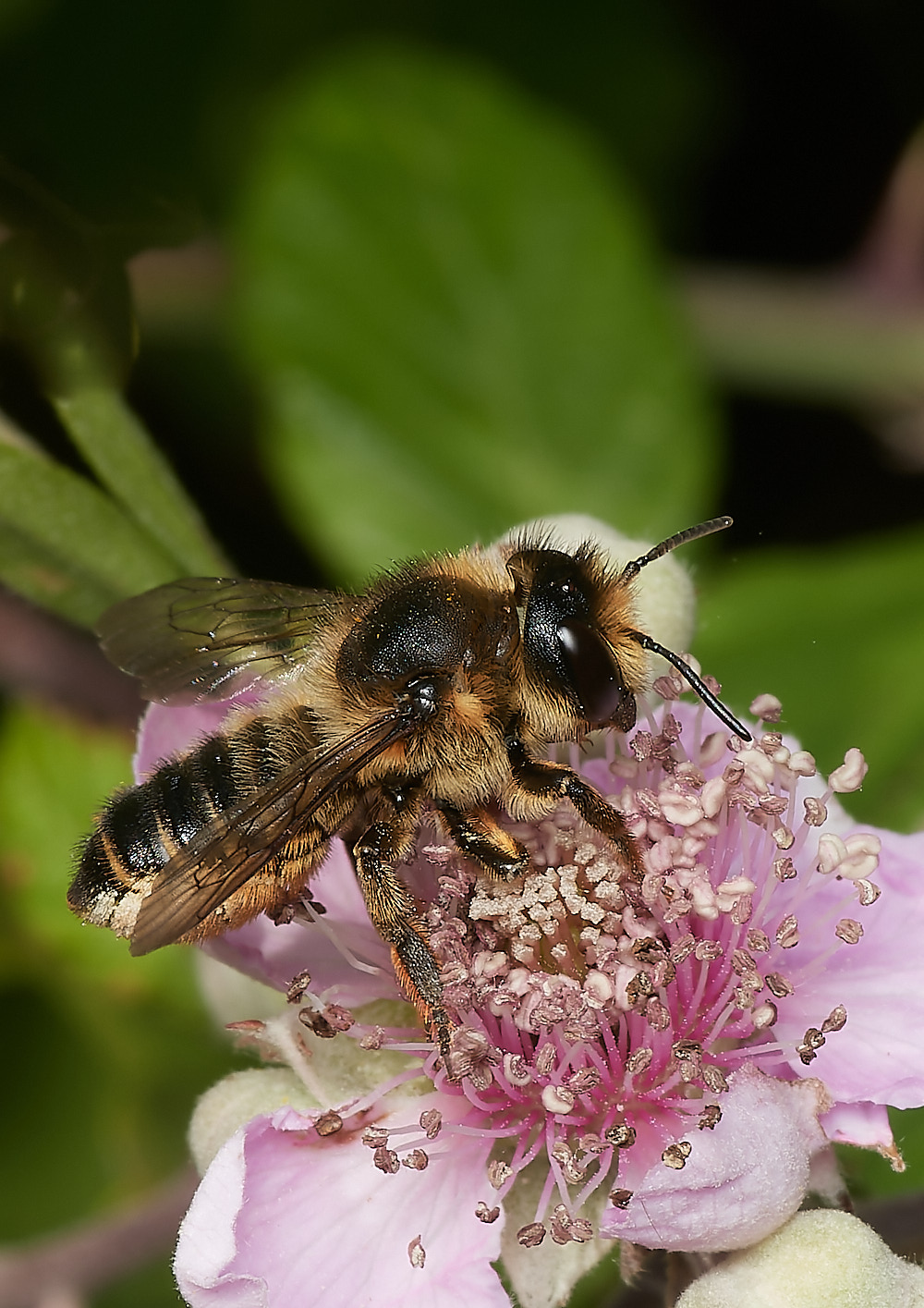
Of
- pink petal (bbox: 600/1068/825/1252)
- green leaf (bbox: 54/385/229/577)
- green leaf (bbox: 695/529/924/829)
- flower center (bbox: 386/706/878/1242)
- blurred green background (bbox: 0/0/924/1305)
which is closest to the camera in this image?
pink petal (bbox: 600/1068/825/1252)

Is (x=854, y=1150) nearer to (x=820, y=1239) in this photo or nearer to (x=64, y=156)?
(x=820, y=1239)

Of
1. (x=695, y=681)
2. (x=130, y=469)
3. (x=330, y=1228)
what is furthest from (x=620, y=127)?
(x=330, y=1228)

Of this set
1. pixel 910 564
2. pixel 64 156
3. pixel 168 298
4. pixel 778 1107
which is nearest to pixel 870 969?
pixel 778 1107

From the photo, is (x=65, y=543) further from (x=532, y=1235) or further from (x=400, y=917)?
(x=532, y=1235)

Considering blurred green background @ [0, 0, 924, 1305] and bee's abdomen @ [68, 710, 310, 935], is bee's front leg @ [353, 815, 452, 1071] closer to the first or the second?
bee's abdomen @ [68, 710, 310, 935]

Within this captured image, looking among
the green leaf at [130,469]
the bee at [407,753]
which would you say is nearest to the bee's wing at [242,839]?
the bee at [407,753]

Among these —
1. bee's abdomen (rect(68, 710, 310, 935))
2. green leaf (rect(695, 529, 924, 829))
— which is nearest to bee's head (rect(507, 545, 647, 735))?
bee's abdomen (rect(68, 710, 310, 935))
